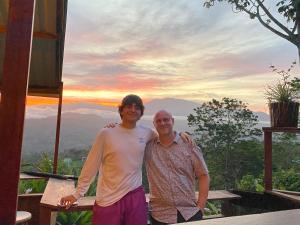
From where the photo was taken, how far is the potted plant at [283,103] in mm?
4000

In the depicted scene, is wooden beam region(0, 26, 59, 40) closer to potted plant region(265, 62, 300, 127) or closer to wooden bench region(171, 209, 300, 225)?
potted plant region(265, 62, 300, 127)

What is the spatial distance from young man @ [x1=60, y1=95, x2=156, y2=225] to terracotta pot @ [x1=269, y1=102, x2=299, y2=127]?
7.29ft

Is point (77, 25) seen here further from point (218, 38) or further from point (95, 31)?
point (218, 38)

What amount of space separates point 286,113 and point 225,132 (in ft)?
20.2

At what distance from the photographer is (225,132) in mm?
10125

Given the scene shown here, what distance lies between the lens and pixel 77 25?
28.1 feet

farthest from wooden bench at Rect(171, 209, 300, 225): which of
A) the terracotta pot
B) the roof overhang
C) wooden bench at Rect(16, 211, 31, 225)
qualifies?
the terracotta pot

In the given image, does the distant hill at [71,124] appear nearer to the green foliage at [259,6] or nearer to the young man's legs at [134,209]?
the green foliage at [259,6]

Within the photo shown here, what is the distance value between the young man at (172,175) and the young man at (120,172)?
3.0 inches

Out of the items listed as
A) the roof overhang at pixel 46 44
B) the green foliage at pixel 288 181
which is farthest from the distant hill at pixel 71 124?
the roof overhang at pixel 46 44

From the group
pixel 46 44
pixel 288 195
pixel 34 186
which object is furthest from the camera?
Answer: pixel 34 186

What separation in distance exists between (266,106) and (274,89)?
0.22 m

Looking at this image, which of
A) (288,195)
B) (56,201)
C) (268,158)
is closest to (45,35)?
(56,201)

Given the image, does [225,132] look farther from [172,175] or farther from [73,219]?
[172,175]
